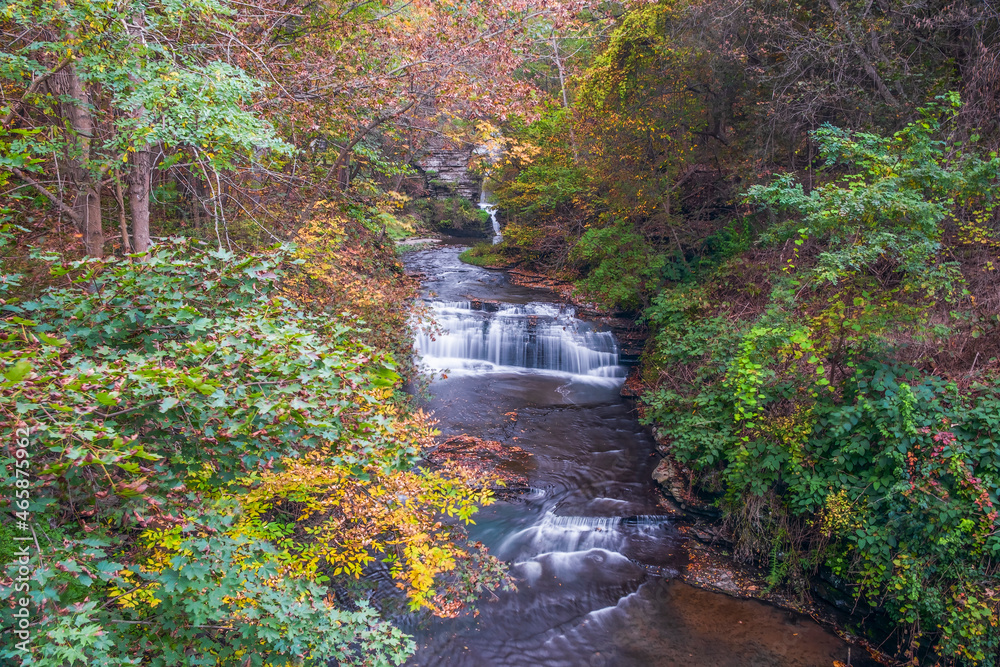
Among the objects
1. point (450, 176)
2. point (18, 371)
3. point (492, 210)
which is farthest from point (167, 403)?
point (450, 176)

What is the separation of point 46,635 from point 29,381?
1.15 m

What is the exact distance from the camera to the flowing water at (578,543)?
5613 mm

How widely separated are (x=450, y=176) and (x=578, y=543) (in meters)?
23.7

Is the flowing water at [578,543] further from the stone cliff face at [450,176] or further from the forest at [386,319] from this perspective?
the stone cliff face at [450,176]

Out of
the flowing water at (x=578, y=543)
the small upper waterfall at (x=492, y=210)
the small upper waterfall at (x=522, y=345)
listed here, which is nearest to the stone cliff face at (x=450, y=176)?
the small upper waterfall at (x=492, y=210)

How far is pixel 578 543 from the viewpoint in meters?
7.19

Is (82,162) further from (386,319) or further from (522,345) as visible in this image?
(522,345)

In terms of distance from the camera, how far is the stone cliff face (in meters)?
27.0

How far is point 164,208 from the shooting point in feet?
29.2

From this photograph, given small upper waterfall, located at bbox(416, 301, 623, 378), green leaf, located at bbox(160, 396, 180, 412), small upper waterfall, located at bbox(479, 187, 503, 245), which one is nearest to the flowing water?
small upper waterfall, located at bbox(416, 301, 623, 378)

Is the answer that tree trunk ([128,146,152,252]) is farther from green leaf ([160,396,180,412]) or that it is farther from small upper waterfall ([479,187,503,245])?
small upper waterfall ([479,187,503,245])

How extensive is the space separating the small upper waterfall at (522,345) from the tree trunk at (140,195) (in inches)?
281

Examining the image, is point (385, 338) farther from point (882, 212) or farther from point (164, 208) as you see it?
point (882, 212)

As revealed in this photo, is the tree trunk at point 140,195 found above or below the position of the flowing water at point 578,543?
above
